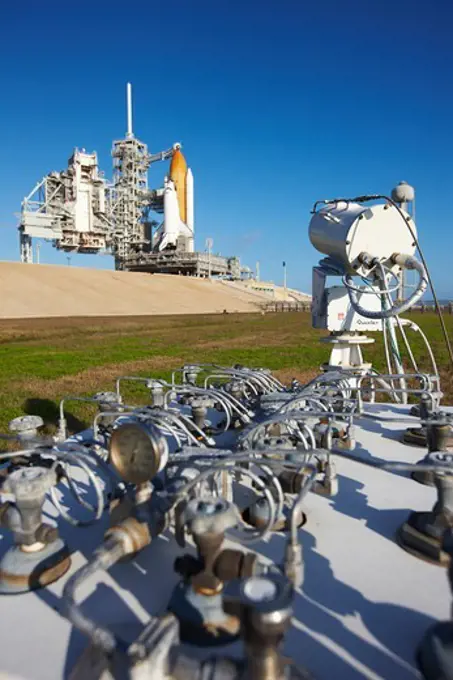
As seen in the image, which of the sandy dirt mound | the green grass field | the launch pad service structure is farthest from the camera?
the launch pad service structure

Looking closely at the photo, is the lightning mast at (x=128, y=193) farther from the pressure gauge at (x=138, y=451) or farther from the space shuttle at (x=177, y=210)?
the pressure gauge at (x=138, y=451)

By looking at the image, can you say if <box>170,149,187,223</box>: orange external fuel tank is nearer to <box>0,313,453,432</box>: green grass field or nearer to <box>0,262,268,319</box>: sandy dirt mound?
<box>0,262,268,319</box>: sandy dirt mound

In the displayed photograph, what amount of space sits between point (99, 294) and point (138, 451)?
40119 mm

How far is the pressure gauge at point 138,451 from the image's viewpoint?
1814 mm

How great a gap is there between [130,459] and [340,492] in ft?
4.56

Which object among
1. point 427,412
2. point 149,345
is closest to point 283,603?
point 427,412

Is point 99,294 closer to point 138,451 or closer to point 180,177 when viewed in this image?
point 180,177

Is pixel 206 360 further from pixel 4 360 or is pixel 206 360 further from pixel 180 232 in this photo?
pixel 180 232

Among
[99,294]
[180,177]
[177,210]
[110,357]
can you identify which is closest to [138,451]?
[110,357]

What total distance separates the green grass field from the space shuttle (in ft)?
123

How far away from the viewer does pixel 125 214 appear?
59.5m

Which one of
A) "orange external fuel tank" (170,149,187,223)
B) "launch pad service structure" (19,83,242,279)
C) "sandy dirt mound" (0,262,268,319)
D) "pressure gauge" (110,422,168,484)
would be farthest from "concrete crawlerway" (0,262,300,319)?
"pressure gauge" (110,422,168,484)

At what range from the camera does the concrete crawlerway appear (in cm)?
3431

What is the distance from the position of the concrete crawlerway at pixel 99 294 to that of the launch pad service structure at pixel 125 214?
9.60 meters
